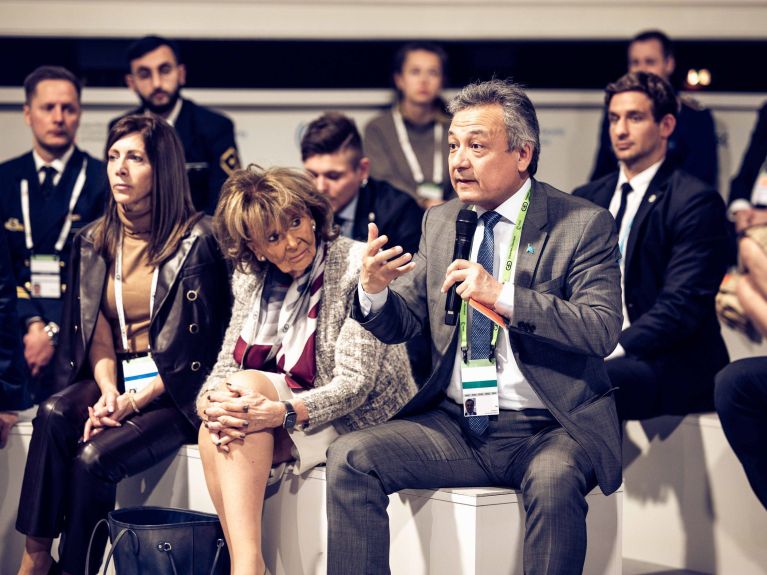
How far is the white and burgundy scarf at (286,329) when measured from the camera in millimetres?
3361

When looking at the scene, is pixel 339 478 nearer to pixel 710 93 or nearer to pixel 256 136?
pixel 256 136

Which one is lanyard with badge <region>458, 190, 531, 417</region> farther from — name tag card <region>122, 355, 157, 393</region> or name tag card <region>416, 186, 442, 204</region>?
name tag card <region>416, 186, 442, 204</region>

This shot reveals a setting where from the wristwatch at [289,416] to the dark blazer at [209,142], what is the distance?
73.2 inches

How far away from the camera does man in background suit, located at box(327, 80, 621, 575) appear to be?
113 inches

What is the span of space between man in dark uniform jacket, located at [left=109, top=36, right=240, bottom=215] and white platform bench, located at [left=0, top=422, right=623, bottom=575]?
1671mm

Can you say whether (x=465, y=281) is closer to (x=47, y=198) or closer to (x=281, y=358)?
(x=281, y=358)

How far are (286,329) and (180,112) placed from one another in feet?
6.30

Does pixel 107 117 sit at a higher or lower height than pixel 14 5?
lower

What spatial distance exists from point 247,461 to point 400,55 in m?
2.75

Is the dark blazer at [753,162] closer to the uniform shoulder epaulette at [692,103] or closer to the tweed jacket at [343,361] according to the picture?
the uniform shoulder epaulette at [692,103]

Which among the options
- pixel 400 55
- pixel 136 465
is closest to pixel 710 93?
pixel 400 55

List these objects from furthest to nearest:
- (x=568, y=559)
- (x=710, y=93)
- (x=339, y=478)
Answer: (x=710, y=93) < (x=339, y=478) < (x=568, y=559)

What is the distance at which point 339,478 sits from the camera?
293cm

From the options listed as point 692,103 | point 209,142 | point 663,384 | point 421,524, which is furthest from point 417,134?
point 421,524
